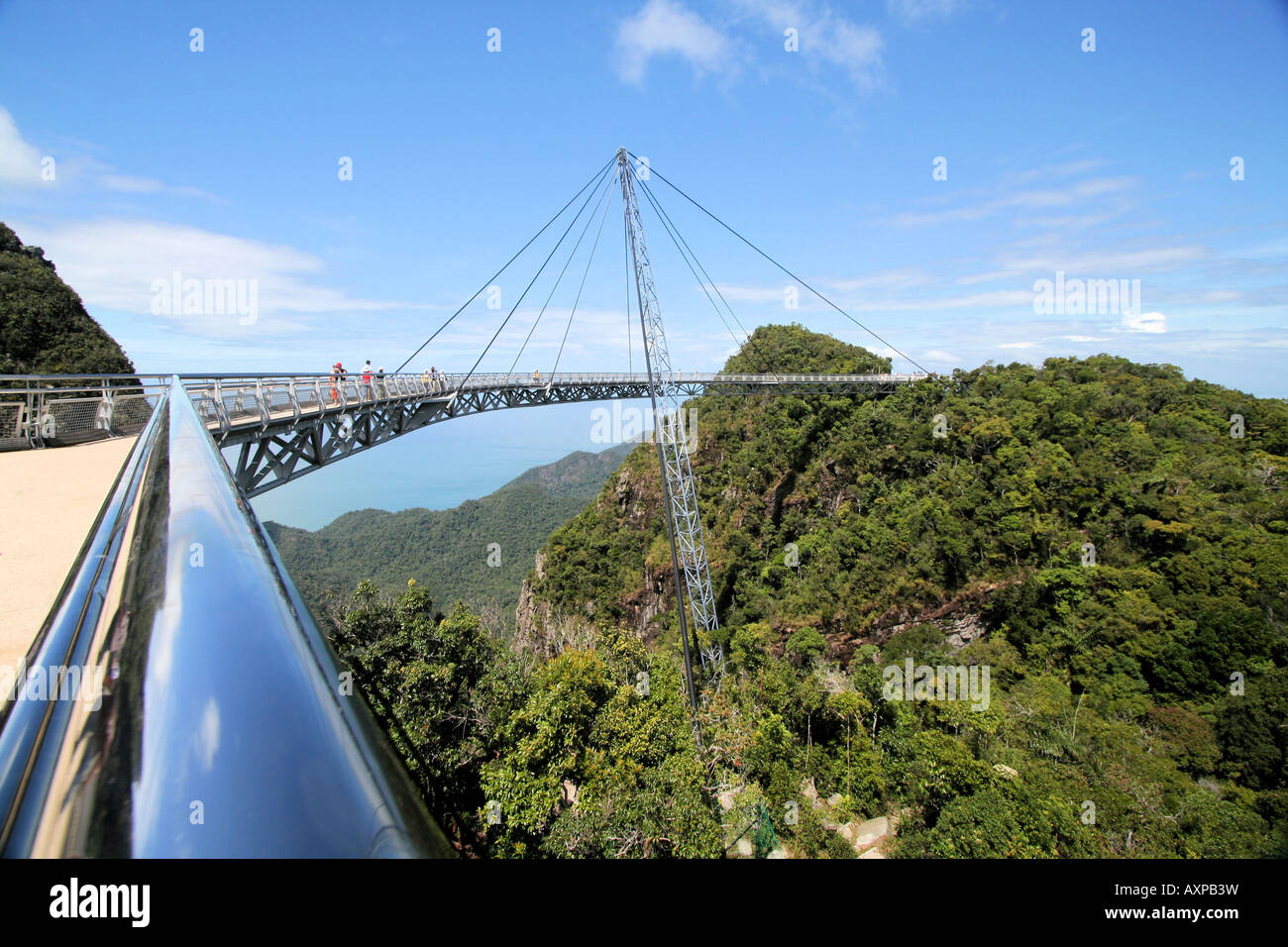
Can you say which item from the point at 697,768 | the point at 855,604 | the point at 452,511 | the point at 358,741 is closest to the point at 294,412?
the point at 697,768

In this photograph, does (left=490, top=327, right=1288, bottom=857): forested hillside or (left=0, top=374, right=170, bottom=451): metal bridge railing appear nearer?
(left=0, top=374, right=170, bottom=451): metal bridge railing

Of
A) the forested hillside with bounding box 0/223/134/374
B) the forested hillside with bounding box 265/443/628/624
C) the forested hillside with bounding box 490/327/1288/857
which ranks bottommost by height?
the forested hillside with bounding box 265/443/628/624

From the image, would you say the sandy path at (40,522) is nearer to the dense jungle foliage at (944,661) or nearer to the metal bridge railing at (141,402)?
the metal bridge railing at (141,402)

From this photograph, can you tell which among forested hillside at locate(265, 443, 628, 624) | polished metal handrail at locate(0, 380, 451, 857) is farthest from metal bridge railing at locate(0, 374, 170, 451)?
forested hillside at locate(265, 443, 628, 624)

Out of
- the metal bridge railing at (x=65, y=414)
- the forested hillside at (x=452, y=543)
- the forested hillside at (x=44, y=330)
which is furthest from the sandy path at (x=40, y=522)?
the forested hillside at (x=452, y=543)

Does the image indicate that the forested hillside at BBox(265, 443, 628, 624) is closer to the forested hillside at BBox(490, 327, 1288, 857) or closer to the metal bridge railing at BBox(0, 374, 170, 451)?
the forested hillside at BBox(490, 327, 1288, 857)
